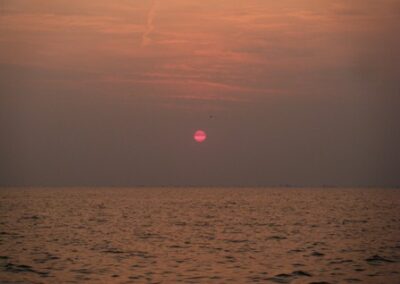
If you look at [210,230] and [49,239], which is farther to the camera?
[210,230]

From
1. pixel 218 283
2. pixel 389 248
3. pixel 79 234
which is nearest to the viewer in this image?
pixel 218 283

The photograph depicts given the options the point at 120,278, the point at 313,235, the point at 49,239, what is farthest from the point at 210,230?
the point at 120,278

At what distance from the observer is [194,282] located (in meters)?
31.0

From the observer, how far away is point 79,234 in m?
56.1

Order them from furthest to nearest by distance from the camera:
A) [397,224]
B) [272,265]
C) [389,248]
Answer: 1. [397,224]
2. [389,248]
3. [272,265]

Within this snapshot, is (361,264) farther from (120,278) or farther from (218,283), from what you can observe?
(120,278)

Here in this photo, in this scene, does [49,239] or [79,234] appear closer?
[49,239]

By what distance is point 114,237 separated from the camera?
53062 mm

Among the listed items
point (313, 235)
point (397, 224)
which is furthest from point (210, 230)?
point (397, 224)

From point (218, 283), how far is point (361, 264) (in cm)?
1077

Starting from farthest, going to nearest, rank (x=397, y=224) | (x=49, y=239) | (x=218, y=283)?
(x=397, y=224)
(x=49, y=239)
(x=218, y=283)

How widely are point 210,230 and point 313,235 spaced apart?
9561mm

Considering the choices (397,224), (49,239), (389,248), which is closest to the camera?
(389,248)

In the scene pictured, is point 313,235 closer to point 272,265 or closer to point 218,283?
point 272,265
